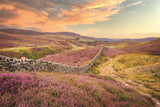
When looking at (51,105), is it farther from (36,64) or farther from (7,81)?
(36,64)

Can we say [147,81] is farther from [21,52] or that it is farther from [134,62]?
[21,52]

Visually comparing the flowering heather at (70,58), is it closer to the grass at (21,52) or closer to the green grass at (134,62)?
the green grass at (134,62)

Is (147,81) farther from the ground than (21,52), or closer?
closer

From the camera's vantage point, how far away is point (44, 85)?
4.23 metres

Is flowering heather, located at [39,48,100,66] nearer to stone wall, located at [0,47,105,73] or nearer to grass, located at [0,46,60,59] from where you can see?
stone wall, located at [0,47,105,73]

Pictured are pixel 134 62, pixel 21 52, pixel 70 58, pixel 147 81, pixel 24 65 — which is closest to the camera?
pixel 24 65

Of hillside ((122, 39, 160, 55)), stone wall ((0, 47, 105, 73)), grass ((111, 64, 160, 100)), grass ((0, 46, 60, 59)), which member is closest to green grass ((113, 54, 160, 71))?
grass ((111, 64, 160, 100))

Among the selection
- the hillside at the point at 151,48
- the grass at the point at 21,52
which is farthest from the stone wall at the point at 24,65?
the hillside at the point at 151,48

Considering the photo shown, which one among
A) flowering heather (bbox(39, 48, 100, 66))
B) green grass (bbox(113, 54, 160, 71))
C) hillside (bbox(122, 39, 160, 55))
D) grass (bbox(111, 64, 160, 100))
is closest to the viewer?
grass (bbox(111, 64, 160, 100))

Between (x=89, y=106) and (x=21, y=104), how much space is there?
2790 mm

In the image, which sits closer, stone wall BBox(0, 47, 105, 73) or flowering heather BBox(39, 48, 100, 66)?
stone wall BBox(0, 47, 105, 73)

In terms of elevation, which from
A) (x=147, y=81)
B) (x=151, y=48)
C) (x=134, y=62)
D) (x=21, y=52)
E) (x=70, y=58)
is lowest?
(x=147, y=81)

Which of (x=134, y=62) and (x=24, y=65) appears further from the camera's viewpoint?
(x=134, y=62)

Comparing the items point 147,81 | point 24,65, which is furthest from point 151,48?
point 24,65
